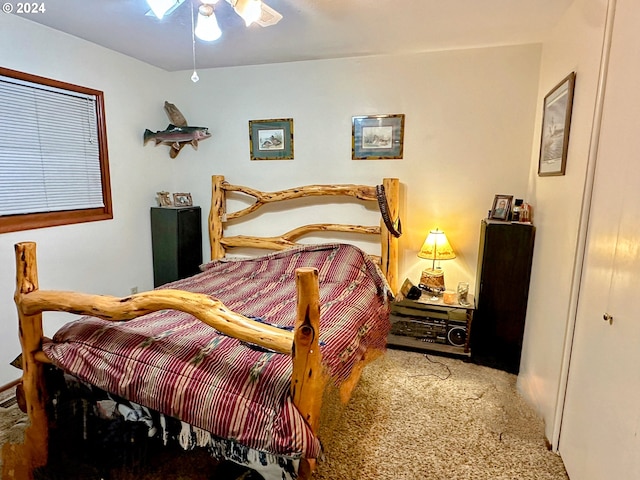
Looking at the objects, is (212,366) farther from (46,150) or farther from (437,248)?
(46,150)

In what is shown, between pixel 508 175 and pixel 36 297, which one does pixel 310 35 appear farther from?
pixel 36 297

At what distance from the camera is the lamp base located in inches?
115

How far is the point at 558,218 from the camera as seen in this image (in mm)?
2004

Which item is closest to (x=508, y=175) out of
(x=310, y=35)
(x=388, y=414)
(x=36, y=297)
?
(x=310, y=35)

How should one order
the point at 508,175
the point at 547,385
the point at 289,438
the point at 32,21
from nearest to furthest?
1. the point at 289,438
2. the point at 547,385
3. the point at 32,21
4. the point at 508,175

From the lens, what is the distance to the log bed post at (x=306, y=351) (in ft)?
3.86

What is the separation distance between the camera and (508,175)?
282cm

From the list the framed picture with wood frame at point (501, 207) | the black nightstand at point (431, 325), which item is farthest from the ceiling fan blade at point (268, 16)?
the black nightstand at point (431, 325)

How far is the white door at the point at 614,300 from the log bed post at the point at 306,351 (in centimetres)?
102

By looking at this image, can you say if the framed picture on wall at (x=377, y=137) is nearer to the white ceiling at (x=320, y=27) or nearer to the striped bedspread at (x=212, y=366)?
the white ceiling at (x=320, y=27)

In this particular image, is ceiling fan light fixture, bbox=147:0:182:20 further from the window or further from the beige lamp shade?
the beige lamp shade

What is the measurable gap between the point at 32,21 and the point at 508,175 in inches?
135

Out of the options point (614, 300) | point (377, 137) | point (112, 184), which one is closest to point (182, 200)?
point (112, 184)

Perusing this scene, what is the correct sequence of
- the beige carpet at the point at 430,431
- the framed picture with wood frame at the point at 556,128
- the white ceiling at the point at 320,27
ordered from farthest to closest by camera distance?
the white ceiling at the point at 320,27, the framed picture with wood frame at the point at 556,128, the beige carpet at the point at 430,431
